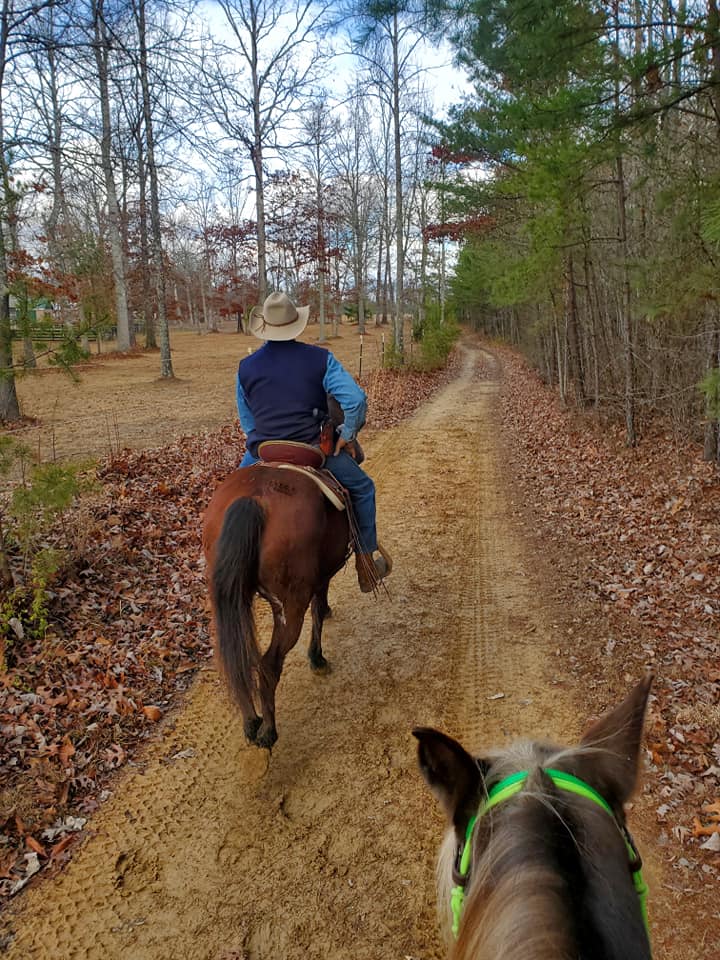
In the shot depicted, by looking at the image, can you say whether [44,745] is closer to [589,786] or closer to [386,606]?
[386,606]

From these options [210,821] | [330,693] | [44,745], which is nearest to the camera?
[210,821]

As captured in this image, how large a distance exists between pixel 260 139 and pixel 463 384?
11512mm

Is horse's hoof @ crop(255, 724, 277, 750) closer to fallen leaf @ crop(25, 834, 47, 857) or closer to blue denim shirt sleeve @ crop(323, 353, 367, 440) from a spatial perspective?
fallen leaf @ crop(25, 834, 47, 857)

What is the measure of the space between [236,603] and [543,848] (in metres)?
2.49

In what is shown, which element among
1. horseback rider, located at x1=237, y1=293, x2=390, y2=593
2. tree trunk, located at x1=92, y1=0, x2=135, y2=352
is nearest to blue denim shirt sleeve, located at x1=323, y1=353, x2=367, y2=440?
horseback rider, located at x1=237, y1=293, x2=390, y2=593

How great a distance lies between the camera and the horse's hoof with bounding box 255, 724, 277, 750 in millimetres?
3611

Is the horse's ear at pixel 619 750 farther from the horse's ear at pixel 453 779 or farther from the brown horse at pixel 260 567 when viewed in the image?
the brown horse at pixel 260 567

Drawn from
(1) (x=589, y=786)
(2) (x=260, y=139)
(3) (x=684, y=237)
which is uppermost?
(2) (x=260, y=139)

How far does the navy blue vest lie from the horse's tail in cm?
102

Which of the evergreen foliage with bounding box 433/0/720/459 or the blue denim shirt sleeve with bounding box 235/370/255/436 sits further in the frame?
the evergreen foliage with bounding box 433/0/720/459

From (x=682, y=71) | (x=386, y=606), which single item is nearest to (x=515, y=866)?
(x=386, y=606)

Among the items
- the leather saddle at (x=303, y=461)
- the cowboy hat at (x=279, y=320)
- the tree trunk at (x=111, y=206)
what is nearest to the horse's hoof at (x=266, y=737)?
the leather saddle at (x=303, y=461)

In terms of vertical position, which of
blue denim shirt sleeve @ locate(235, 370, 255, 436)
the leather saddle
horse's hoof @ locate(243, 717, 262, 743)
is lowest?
horse's hoof @ locate(243, 717, 262, 743)

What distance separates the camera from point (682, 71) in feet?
20.4
